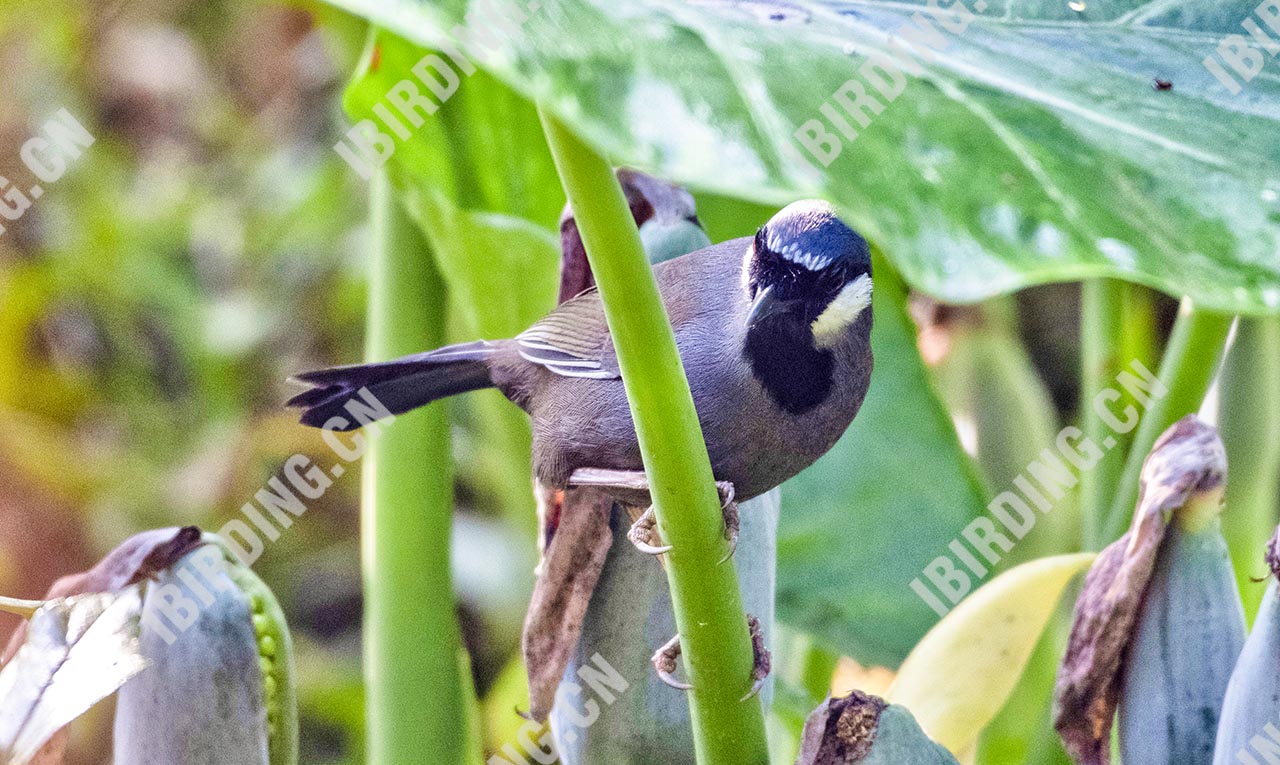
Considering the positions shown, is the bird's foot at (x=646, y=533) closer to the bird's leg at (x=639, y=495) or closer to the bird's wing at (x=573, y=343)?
the bird's leg at (x=639, y=495)

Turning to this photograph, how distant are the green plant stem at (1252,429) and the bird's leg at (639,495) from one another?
35cm

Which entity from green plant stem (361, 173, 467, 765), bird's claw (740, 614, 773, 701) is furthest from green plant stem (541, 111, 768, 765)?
green plant stem (361, 173, 467, 765)

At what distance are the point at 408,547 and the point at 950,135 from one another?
0.35 metres

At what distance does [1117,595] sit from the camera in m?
0.44

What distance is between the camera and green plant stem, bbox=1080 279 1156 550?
2.35 ft

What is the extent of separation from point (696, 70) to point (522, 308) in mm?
394

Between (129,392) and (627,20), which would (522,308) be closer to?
(627,20)

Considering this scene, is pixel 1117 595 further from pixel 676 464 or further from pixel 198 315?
pixel 198 315

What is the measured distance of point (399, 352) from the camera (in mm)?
599

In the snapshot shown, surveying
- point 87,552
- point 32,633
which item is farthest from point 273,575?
point 32,633

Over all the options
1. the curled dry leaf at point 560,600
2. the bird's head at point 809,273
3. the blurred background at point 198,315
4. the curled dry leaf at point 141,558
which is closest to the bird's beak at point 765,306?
the bird's head at point 809,273

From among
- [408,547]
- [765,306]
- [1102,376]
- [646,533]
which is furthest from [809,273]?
[1102,376]

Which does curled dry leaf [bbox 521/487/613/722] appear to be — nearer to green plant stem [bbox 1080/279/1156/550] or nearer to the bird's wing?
the bird's wing

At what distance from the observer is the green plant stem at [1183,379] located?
63 centimetres
